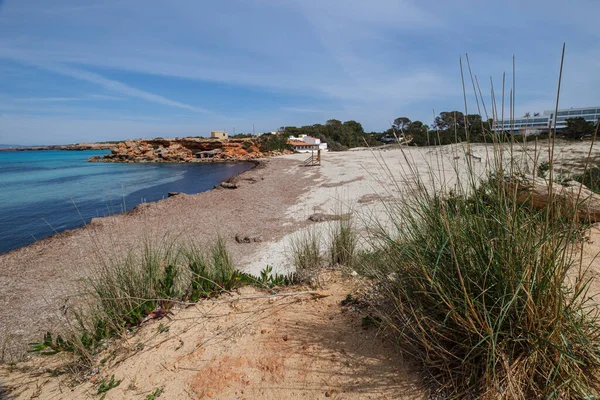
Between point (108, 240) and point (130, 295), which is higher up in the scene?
point (130, 295)

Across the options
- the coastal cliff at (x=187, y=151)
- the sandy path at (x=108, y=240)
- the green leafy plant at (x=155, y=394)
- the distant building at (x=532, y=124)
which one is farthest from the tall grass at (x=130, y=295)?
the coastal cliff at (x=187, y=151)

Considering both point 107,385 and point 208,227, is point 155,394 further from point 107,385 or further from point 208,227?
point 208,227

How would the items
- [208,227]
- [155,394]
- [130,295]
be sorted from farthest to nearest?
[208,227]
[130,295]
[155,394]

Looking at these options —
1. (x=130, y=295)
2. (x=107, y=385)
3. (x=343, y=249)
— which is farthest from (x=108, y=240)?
(x=107, y=385)

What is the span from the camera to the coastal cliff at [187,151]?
47688mm

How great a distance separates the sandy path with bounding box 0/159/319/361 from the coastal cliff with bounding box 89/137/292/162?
32104mm

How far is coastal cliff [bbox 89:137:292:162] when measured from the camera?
4769 centimetres

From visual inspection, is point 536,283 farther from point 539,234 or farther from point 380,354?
point 380,354

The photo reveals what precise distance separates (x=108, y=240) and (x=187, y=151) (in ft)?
154

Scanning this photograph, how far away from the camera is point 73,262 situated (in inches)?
279

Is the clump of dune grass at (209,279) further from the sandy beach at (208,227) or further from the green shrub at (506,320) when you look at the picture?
the green shrub at (506,320)

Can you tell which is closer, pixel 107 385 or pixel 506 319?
pixel 506 319

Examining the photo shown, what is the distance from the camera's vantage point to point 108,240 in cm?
832

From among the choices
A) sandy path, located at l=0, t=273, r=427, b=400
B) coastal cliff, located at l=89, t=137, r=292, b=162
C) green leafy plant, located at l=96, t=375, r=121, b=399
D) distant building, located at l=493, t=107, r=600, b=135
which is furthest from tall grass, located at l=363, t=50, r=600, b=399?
coastal cliff, located at l=89, t=137, r=292, b=162
